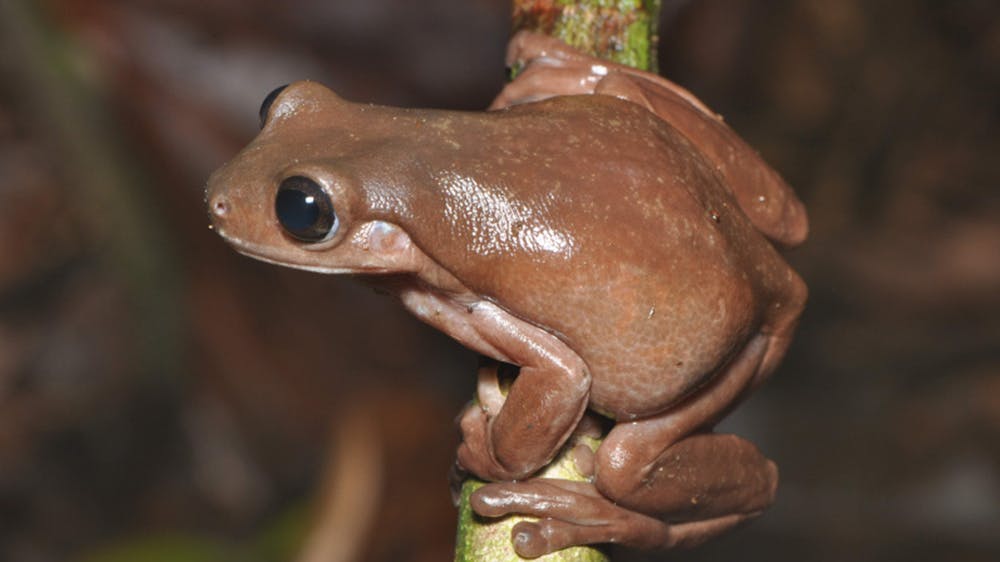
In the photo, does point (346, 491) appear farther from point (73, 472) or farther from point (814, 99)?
point (814, 99)

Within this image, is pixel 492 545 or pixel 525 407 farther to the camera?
pixel 525 407

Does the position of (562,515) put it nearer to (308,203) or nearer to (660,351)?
(660,351)

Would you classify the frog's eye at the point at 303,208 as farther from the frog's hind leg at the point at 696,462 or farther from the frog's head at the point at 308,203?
the frog's hind leg at the point at 696,462

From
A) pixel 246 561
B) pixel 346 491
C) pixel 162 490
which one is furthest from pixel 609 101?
pixel 162 490

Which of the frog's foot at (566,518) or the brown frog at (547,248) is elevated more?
the brown frog at (547,248)

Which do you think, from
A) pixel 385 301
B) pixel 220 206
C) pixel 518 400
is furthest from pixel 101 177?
pixel 518 400

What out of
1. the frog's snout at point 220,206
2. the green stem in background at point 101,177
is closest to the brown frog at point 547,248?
the frog's snout at point 220,206

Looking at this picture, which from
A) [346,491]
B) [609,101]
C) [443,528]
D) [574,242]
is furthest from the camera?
[443,528]
